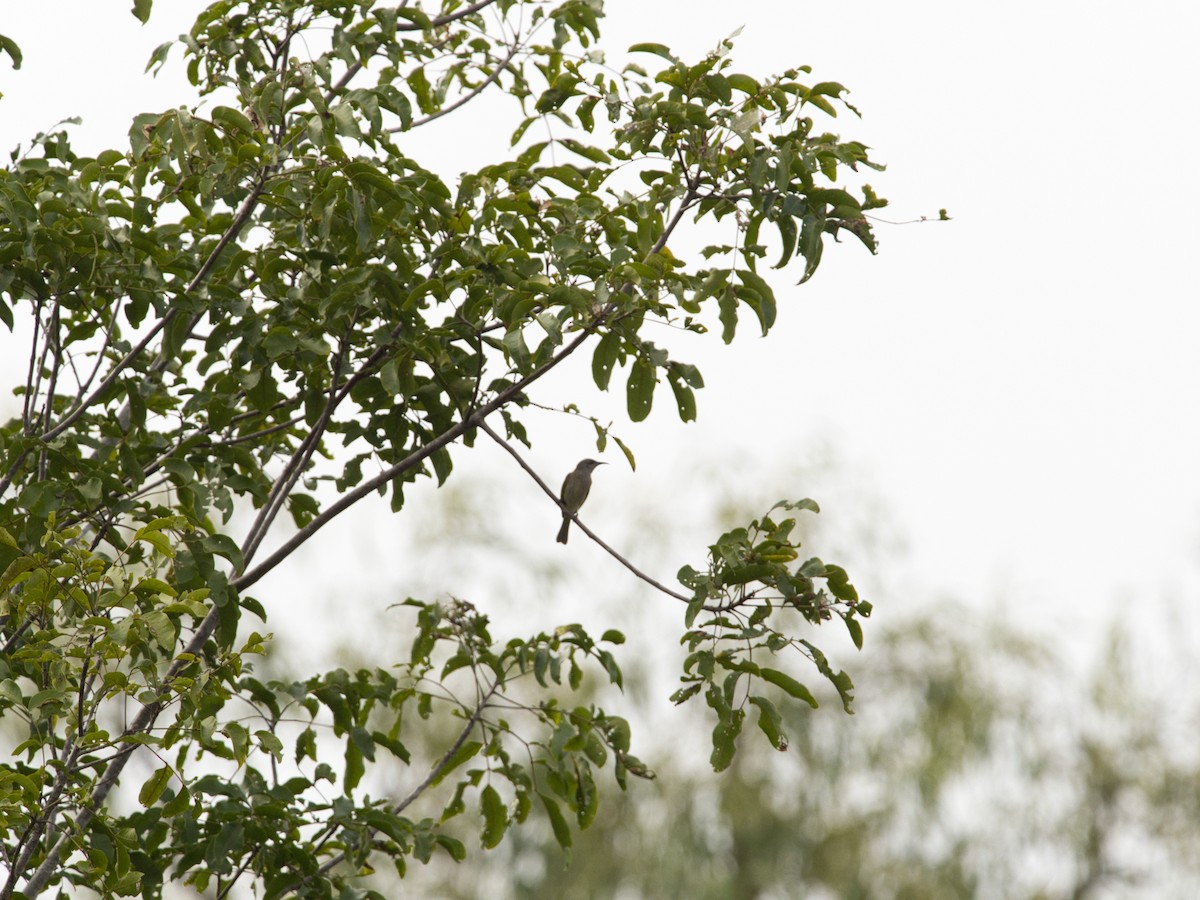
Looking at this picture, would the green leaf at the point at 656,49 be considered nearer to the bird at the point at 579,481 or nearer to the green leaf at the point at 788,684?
the green leaf at the point at 788,684

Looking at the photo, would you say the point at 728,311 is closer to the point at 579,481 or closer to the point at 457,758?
the point at 457,758

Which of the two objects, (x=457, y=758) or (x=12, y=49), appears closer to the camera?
(x=12, y=49)

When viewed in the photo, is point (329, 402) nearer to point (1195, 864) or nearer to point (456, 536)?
point (456, 536)

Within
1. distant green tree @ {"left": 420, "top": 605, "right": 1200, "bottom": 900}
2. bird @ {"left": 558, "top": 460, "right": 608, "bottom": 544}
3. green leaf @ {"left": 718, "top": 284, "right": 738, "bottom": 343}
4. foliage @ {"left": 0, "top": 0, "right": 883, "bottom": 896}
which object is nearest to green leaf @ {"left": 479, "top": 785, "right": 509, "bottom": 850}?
foliage @ {"left": 0, "top": 0, "right": 883, "bottom": 896}

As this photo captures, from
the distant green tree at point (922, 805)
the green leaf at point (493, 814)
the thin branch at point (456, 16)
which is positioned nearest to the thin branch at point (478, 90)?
the thin branch at point (456, 16)

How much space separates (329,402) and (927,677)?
10080 mm

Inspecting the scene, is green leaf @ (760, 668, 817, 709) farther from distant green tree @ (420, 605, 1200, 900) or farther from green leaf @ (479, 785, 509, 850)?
distant green tree @ (420, 605, 1200, 900)

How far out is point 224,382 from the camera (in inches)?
142

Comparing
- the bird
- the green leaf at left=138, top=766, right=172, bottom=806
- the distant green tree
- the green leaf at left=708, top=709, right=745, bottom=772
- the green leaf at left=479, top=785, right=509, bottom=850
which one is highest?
the distant green tree

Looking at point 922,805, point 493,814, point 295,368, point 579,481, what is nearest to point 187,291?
point 295,368

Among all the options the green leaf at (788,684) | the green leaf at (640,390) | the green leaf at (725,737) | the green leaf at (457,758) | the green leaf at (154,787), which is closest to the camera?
the green leaf at (154,787)

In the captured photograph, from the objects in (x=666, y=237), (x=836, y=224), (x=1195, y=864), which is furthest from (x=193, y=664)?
(x=1195, y=864)

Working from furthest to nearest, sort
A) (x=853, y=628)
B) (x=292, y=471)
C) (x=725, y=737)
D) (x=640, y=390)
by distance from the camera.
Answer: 1. (x=292, y=471)
2. (x=640, y=390)
3. (x=725, y=737)
4. (x=853, y=628)

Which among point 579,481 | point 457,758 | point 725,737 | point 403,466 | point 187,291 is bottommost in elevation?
point 725,737
